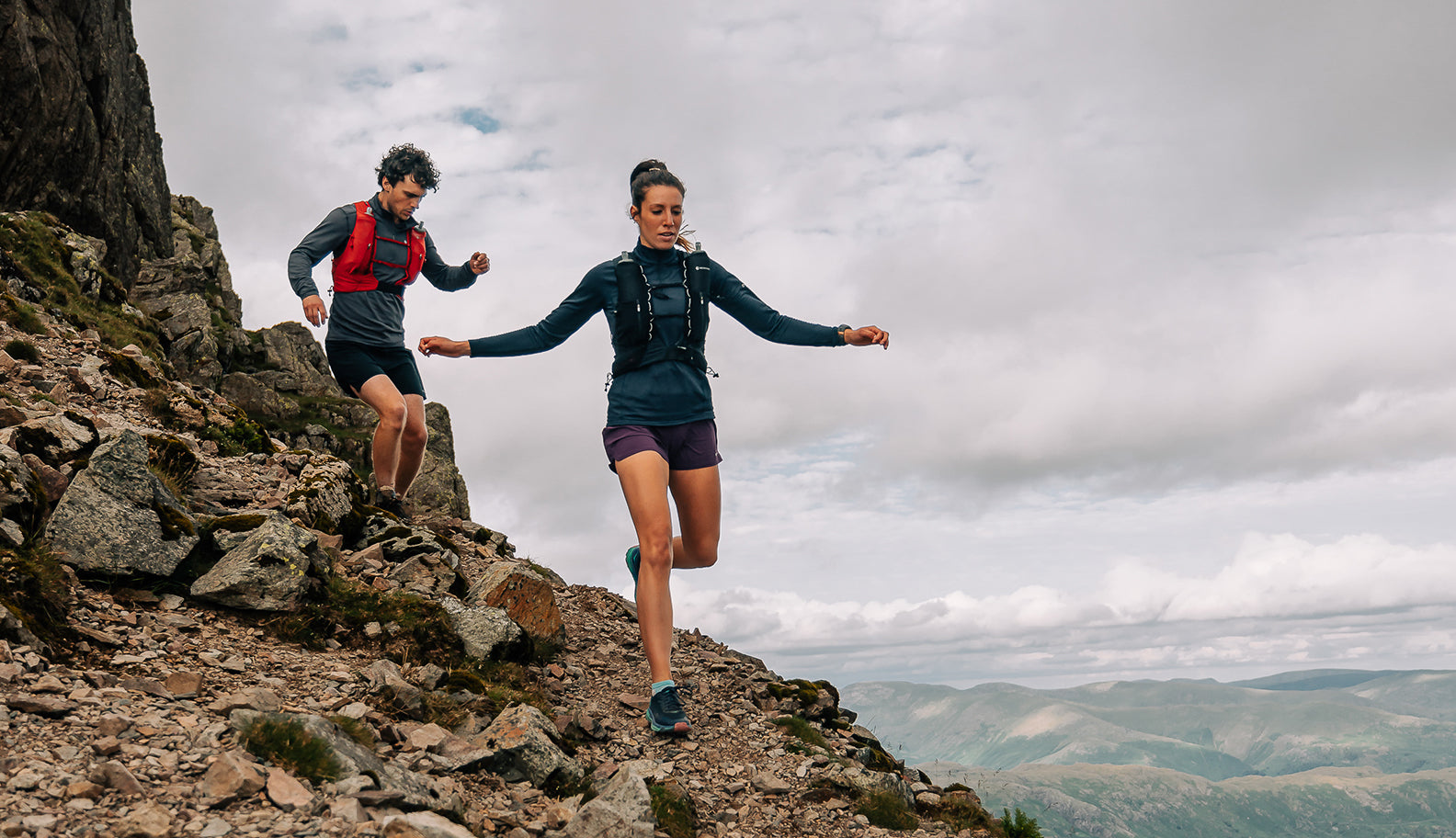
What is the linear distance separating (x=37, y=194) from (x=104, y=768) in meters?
25.1

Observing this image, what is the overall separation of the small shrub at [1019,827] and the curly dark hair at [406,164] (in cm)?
998

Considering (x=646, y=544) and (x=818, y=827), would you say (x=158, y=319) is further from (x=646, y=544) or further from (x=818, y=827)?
(x=818, y=827)

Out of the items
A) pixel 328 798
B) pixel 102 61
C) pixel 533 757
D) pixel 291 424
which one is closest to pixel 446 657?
pixel 533 757

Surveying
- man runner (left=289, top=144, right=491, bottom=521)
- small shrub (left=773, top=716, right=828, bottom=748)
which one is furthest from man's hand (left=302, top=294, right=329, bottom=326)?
small shrub (left=773, top=716, right=828, bottom=748)

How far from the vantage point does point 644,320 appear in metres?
8.42

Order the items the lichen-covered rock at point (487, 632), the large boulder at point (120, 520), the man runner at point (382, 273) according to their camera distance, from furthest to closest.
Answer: the man runner at point (382, 273) → the lichen-covered rock at point (487, 632) → the large boulder at point (120, 520)

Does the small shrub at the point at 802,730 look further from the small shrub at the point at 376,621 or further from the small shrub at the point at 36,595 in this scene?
the small shrub at the point at 36,595

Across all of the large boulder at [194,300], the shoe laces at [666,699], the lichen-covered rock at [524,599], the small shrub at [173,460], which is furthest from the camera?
the large boulder at [194,300]

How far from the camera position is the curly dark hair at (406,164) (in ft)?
37.8

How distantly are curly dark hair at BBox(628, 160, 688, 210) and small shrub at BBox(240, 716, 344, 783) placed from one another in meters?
5.30

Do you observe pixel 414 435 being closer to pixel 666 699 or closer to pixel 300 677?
pixel 300 677

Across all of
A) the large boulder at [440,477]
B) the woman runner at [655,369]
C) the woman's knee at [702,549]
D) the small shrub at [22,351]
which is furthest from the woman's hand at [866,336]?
the large boulder at [440,477]

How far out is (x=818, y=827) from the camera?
792 centimetres

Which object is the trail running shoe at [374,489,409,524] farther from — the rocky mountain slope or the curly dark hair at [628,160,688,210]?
the curly dark hair at [628,160,688,210]
